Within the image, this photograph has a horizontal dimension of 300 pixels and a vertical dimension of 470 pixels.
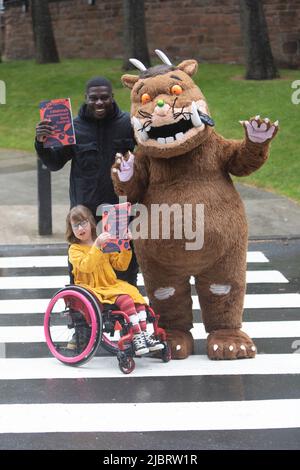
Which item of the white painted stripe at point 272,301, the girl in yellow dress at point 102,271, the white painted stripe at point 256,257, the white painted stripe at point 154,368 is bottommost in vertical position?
the white painted stripe at point 256,257

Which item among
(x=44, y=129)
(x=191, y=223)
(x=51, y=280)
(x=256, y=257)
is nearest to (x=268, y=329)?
(x=191, y=223)

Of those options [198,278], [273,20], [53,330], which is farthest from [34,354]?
[273,20]

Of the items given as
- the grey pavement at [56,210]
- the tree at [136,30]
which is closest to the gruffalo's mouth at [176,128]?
the grey pavement at [56,210]

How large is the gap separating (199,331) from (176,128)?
6.53 ft

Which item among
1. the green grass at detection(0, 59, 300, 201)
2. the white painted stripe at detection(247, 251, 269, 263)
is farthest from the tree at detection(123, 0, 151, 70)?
the white painted stripe at detection(247, 251, 269, 263)

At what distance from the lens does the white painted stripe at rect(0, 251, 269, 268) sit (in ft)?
32.4

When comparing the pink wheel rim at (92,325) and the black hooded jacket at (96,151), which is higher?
the black hooded jacket at (96,151)

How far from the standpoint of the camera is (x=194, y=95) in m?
5.90

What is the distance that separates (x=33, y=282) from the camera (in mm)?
9102

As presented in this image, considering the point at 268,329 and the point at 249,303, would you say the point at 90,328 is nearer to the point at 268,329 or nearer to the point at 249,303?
the point at 268,329

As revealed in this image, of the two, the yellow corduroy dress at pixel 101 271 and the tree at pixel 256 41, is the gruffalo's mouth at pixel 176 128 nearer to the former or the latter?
the yellow corduroy dress at pixel 101 271

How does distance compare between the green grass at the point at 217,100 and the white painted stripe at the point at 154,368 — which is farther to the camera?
the green grass at the point at 217,100

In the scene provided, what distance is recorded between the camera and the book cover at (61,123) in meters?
6.22
